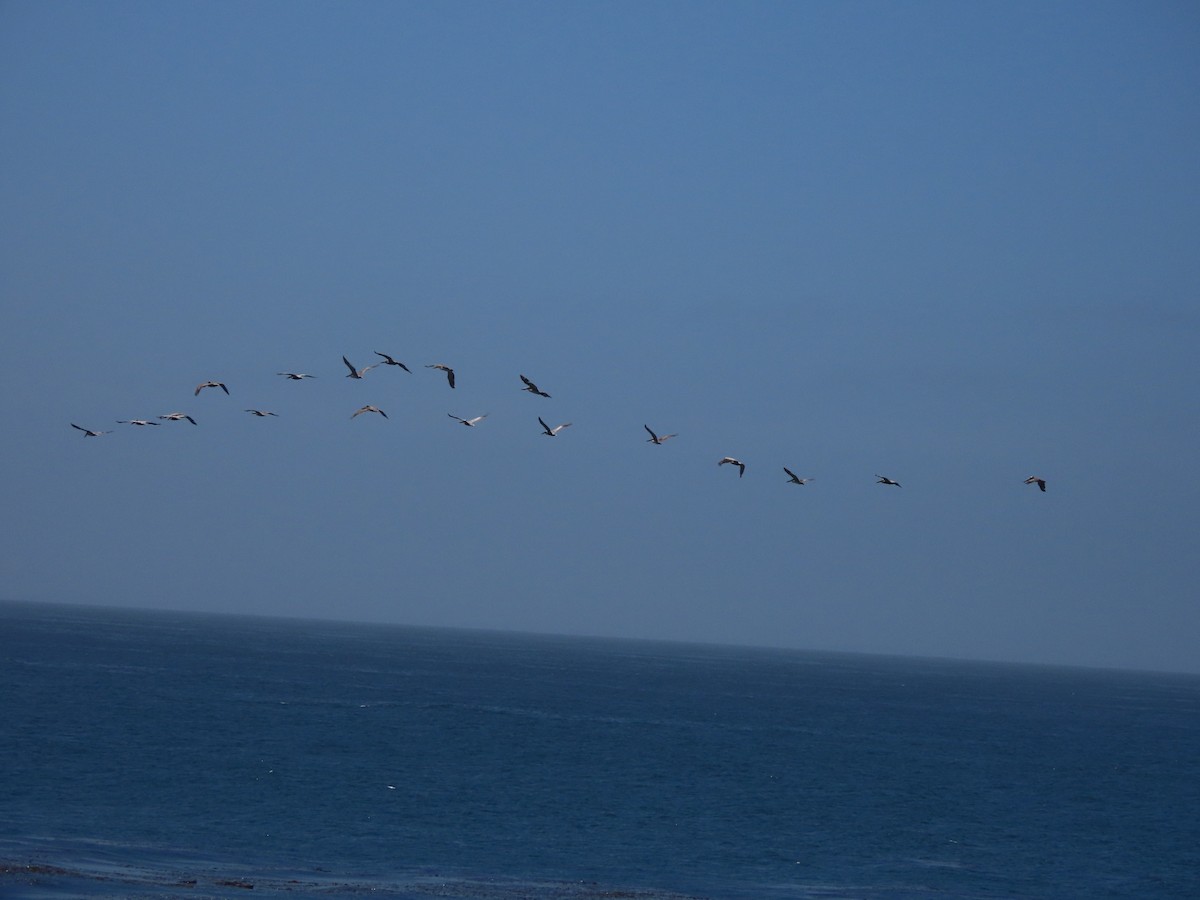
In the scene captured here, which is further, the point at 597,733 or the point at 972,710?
the point at 972,710

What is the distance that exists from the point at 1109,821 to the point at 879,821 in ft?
61.6

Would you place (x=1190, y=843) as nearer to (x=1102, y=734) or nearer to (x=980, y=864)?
(x=980, y=864)

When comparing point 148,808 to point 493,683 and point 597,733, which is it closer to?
point 597,733

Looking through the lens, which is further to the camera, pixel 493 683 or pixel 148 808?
pixel 493 683

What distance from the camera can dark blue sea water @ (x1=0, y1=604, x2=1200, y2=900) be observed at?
2274 inches

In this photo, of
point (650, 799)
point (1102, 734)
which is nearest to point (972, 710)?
point (1102, 734)

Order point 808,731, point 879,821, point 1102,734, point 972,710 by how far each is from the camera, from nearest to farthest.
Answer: point 879,821, point 808,731, point 1102,734, point 972,710

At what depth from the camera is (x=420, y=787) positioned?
8119cm

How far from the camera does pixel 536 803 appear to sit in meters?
78.1

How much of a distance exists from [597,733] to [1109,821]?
4560cm

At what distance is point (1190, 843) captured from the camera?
81.3 metres

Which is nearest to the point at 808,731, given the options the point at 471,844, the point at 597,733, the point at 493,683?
the point at 597,733

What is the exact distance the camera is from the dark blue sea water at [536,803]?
57750 millimetres

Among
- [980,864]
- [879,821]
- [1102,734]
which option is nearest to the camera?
[980,864]
